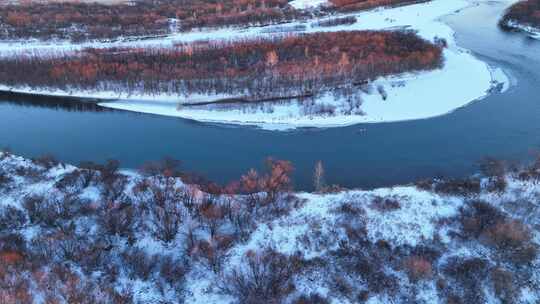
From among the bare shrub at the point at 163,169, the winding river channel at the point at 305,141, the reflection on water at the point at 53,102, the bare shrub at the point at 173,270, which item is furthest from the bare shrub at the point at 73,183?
the reflection on water at the point at 53,102

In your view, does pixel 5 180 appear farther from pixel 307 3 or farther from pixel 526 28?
pixel 307 3

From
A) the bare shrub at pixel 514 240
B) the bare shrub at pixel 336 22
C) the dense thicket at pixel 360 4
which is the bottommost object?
the bare shrub at pixel 514 240

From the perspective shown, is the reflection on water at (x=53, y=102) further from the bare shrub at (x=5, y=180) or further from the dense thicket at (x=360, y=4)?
the dense thicket at (x=360, y=4)

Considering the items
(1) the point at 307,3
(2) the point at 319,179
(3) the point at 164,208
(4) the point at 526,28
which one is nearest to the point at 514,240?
(2) the point at 319,179

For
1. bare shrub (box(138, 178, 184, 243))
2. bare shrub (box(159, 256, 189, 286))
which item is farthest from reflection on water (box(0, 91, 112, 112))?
bare shrub (box(159, 256, 189, 286))

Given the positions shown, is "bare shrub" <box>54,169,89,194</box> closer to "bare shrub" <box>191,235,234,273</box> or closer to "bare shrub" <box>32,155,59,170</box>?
"bare shrub" <box>32,155,59,170</box>

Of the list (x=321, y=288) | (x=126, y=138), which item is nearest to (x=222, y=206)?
(x=321, y=288)
